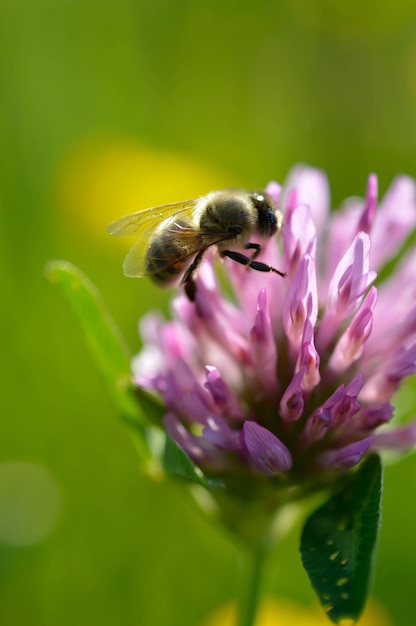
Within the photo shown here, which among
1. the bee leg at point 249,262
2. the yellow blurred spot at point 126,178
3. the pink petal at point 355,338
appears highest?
the bee leg at point 249,262

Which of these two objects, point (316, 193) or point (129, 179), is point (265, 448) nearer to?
point (316, 193)

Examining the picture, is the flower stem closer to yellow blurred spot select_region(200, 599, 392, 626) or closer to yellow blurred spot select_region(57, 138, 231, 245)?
yellow blurred spot select_region(200, 599, 392, 626)

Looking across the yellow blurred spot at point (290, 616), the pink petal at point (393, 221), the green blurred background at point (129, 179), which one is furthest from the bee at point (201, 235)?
the yellow blurred spot at point (290, 616)

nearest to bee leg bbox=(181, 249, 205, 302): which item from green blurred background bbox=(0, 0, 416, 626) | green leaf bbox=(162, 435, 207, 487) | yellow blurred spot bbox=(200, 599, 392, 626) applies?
green leaf bbox=(162, 435, 207, 487)

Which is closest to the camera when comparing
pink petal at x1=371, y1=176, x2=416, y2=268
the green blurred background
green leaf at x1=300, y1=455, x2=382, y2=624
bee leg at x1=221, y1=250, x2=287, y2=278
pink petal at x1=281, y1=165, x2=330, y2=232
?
green leaf at x1=300, y1=455, x2=382, y2=624

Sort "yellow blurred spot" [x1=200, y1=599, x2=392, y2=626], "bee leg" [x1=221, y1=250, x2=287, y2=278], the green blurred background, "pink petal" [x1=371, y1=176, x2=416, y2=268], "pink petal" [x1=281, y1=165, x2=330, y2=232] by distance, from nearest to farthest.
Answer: "bee leg" [x1=221, y1=250, x2=287, y2=278]
"pink petal" [x1=371, y1=176, x2=416, y2=268]
"pink petal" [x1=281, y1=165, x2=330, y2=232]
"yellow blurred spot" [x1=200, y1=599, x2=392, y2=626]
the green blurred background

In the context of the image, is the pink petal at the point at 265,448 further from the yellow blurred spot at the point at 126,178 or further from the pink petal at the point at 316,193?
the yellow blurred spot at the point at 126,178
